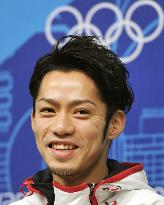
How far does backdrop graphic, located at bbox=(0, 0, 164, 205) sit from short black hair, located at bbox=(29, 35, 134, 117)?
732 mm

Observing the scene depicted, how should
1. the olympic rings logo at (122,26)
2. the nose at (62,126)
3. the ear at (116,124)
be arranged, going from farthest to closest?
the olympic rings logo at (122,26) < the ear at (116,124) < the nose at (62,126)

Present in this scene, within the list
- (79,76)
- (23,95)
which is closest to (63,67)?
(79,76)

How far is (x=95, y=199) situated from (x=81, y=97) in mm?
249

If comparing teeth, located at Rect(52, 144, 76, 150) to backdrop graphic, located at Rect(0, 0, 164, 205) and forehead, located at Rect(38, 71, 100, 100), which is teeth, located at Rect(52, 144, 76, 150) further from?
backdrop graphic, located at Rect(0, 0, 164, 205)

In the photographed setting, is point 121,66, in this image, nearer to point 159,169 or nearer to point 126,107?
point 126,107

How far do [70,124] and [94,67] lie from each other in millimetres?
161

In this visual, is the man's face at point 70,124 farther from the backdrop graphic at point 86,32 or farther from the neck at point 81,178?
the backdrop graphic at point 86,32

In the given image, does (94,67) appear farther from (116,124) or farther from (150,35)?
(150,35)

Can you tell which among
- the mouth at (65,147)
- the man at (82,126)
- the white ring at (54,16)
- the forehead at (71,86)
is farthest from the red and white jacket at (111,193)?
the white ring at (54,16)

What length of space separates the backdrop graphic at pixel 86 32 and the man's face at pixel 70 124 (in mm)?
859

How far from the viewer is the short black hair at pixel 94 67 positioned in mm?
1336

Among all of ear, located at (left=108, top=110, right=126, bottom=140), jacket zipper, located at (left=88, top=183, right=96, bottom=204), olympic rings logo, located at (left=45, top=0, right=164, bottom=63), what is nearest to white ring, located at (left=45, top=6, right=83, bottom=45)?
olympic rings logo, located at (left=45, top=0, right=164, bottom=63)

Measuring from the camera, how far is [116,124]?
139 centimetres

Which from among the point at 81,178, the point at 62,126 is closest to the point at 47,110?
the point at 62,126
